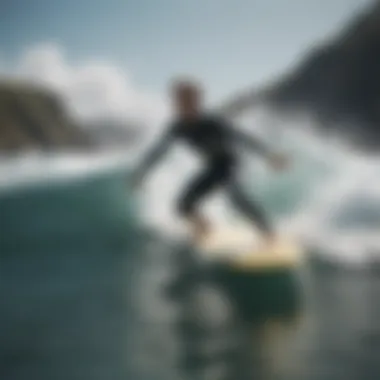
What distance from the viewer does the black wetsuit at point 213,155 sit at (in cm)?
149

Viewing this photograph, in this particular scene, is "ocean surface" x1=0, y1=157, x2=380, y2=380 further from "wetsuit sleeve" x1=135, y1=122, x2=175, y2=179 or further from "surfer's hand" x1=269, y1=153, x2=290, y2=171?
"surfer's hand" x1=269, y1=153, x2=290, y2=171

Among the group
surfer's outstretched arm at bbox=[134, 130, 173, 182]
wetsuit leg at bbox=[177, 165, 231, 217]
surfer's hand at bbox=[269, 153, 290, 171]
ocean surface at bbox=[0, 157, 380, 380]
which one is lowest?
ocean surface at bbox=[0, 157, 380, 380]

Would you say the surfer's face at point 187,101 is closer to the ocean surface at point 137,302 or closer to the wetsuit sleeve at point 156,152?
the wetsuit sleeve at point 156,152

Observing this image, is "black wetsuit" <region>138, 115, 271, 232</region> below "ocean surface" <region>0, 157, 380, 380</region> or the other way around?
the other way around

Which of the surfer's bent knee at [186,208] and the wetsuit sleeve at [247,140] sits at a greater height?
the wetsuit sleeve at [247,140]

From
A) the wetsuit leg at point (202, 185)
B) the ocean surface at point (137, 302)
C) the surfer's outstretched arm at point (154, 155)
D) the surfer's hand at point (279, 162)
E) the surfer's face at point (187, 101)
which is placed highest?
the surfer's face at point (187, 101)

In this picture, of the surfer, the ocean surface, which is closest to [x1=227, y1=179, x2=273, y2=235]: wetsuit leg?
the surfer

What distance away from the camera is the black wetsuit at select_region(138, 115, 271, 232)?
1.49m

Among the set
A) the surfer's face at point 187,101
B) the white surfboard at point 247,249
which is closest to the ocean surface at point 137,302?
the white surfboard at point 247,249

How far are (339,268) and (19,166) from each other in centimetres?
70

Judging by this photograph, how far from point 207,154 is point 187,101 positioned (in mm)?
116

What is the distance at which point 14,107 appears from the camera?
5.14 feet

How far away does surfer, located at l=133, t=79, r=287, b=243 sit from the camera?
4.88 ft

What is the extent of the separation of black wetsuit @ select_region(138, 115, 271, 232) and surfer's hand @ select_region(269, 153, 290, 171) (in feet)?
0.07
